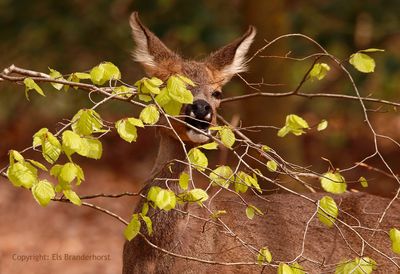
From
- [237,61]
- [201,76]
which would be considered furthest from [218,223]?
[237,61]

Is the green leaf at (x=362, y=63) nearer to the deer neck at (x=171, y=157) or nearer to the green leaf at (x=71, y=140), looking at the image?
the green leaf at (x=71, y=140)

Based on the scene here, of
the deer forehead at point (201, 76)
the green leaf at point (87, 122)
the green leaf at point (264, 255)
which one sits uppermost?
the green leaf at point (87, 122)

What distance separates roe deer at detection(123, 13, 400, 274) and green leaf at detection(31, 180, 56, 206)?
177cm

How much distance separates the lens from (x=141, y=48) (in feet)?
23.4

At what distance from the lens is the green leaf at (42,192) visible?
4504mm

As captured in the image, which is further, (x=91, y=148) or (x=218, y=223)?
(x=218, y=223)

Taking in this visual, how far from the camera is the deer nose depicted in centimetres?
637

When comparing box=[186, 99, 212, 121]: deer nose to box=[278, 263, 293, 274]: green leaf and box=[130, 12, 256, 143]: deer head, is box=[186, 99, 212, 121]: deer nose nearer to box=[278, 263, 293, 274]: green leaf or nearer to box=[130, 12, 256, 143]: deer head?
box=[130, 12, 256, 143]: deer head

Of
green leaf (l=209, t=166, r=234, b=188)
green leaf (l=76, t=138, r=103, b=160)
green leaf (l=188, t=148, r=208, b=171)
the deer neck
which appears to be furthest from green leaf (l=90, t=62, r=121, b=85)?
the deer neck

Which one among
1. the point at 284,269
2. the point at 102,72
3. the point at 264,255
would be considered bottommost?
the point at 264,255

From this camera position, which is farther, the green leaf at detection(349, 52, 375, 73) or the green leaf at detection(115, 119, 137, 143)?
the green leaf at detection(349, 52, 375, 73)

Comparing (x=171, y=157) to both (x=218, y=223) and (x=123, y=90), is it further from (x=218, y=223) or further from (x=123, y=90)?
(x=123, y=90)

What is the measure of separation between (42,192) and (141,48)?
2.82 metres

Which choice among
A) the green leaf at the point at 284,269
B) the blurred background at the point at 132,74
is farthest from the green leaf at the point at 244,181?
the blurred background at the point at 132,74
